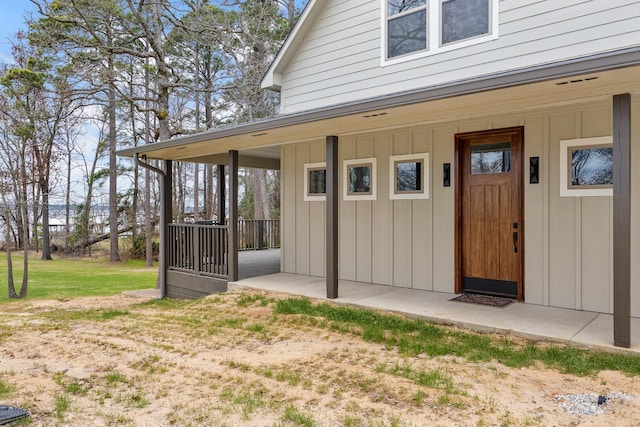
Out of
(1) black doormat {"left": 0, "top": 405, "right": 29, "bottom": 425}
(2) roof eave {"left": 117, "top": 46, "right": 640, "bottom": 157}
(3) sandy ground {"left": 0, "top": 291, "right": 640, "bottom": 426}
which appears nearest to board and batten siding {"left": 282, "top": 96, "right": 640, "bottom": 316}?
(2) roof eave {"left": 117, "top": 46, "right": 640, "bottom": 157}

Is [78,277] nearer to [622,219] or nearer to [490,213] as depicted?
[490,213]

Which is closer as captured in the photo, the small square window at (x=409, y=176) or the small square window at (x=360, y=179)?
the small square window at (x=409, y=176)

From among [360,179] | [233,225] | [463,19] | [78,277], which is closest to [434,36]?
[463,19]

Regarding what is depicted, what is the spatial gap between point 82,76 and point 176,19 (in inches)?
114

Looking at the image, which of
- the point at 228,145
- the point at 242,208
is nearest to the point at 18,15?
the point at 228,145

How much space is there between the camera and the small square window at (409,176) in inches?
234

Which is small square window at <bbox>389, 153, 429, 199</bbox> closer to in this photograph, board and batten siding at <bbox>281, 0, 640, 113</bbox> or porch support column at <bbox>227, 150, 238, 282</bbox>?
board and batten siding at <bbox>281, 0, 640, 113</bbox>

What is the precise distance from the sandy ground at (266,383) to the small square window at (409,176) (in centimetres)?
238

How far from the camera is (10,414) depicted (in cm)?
274

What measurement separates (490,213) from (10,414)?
5.13 m

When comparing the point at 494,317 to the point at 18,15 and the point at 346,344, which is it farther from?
the point at 18,15

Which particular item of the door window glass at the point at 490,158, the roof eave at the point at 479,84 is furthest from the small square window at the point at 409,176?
the roof eave at the point at 479,84

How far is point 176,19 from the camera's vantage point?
460 inches

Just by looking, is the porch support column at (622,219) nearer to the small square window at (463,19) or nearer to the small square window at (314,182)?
the small square window at (463,19)
